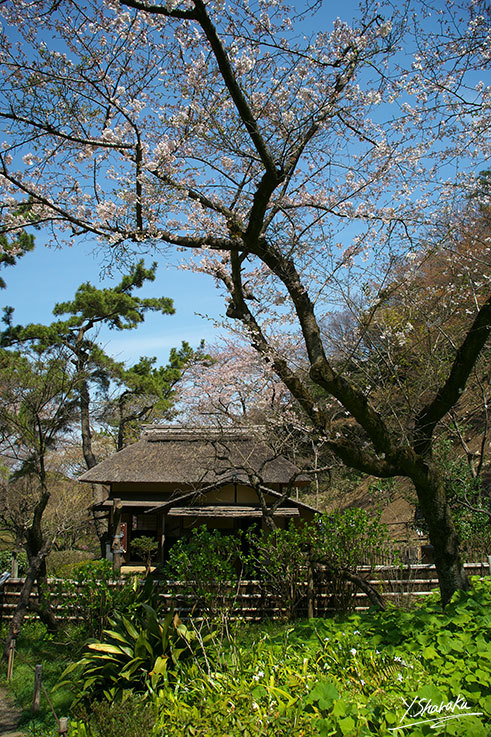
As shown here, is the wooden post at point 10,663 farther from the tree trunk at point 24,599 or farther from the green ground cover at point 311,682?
the green ground cover at point 311,682

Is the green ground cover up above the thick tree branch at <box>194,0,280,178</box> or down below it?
below


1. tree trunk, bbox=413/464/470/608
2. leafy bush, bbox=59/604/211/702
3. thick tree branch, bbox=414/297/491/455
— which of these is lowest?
leafy bush, bbox=59/604/211/702

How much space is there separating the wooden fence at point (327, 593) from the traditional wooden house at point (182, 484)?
4.40 metres

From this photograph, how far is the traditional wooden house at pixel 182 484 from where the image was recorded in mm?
12211

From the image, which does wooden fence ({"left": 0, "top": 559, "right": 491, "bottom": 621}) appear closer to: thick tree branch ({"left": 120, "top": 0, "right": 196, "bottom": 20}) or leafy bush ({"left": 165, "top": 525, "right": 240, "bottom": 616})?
leafy bush ({"left": 165, "top": 525, "right": 240, "bottom": 616})

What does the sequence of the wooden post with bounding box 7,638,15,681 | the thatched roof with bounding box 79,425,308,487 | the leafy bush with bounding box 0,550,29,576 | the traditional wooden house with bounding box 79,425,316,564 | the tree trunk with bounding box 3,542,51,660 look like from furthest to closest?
the leafy bush with bounding box 0,550,29,576, the thatched roof with bounding box 79,425,308,487, the traditional wooden house with bounding box 79,425,316,564, the tree trunk with bounding box 3,542,51,660, the wooden post with bounding box 7,638,15,681

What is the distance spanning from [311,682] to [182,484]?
1176 cm

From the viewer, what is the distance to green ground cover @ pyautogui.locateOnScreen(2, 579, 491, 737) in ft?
7.59

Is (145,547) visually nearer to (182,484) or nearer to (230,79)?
(182,484)

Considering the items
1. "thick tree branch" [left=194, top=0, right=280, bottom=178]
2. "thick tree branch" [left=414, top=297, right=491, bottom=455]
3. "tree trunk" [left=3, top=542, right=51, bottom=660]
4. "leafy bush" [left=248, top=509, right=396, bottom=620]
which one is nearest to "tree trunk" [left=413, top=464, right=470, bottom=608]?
"thick tree branch" [left=414, top=297, right=491, bottom=455]

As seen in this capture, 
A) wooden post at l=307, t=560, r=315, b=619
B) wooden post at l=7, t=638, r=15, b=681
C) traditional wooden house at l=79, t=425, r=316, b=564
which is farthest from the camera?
traditional wooden house at l=79, t=425, r=316, b=564

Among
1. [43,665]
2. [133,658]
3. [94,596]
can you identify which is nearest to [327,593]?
[94,596]

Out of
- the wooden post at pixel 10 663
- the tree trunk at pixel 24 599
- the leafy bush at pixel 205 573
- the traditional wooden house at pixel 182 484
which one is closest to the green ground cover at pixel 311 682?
the wooden post at pixel 10 663

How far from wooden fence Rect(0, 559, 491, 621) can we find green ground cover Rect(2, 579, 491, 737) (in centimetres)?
274
